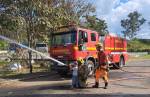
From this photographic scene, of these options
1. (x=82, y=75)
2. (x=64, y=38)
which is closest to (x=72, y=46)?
(x=64, y=38)

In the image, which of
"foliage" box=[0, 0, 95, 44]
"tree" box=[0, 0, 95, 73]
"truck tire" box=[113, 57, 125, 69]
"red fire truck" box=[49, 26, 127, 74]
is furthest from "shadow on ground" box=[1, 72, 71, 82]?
"truck tire" box=[113, 57, 125, 69]

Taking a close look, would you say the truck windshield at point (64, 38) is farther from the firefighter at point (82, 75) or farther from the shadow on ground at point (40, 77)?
the firefighter at point (82, 75)

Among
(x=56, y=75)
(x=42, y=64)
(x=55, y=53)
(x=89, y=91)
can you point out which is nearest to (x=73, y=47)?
(x=55, y=53)

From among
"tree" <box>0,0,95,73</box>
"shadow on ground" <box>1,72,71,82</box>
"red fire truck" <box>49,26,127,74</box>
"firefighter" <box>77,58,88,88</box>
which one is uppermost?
"tree" <box>0,0,95,73</box>

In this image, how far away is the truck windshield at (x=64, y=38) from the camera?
74.2 ft

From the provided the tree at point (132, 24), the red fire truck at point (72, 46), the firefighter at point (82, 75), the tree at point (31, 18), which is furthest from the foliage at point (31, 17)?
the tree at point (132, 24)

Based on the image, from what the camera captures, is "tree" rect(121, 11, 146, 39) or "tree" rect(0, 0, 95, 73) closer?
"tree" rect(0, 0, 95, 73)

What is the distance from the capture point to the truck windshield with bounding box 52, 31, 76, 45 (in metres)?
22.6

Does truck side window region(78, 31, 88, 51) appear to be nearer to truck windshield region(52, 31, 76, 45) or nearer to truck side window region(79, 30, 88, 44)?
truck side window region(79, 30, 88, 44)

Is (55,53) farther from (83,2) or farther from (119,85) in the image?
(83,2)

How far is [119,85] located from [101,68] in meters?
1.82

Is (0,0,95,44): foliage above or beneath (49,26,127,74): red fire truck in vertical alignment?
above

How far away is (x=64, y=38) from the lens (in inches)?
903

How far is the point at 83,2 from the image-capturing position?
41.5 meters
